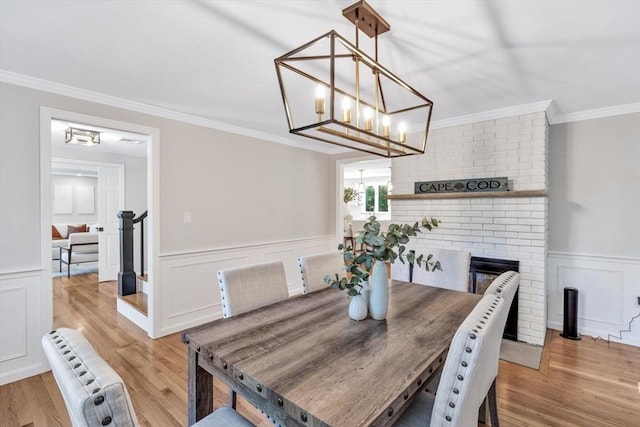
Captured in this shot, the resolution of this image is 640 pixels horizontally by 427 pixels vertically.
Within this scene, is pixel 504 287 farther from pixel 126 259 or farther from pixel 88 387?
pixel 126 259

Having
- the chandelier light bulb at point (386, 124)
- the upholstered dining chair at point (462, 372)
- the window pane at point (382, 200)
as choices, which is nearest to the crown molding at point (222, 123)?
the chandelier light bulb at point (386, 124)

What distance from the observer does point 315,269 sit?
93.0 inches

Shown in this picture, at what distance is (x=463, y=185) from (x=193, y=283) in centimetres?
322

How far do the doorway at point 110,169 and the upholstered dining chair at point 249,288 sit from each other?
176 centimetres

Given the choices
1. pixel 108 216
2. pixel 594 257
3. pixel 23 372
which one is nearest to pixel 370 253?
pixel 23 372

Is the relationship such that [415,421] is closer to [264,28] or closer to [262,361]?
[262,361]

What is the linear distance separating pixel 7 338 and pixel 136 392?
3.69ft

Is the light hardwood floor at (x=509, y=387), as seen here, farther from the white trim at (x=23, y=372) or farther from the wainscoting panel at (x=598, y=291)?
the wainscoting panel at (x=598, y=291)

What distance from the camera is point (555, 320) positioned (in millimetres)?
3477

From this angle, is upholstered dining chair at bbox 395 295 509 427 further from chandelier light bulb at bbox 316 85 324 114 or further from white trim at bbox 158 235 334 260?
white trim at bbox 158 235 334 260

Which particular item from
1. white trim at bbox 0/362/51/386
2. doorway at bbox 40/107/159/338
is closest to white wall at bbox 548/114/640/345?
doorway at bbox 40/107/159/338

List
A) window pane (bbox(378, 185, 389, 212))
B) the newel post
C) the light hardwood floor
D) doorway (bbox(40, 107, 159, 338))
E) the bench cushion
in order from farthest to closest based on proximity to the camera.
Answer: window pane (bbox(378, 185, 389, 212)) < the newel post < doorway (bbox(40, 107, 159, 338)) < the light hardwood floor < the bench cushion

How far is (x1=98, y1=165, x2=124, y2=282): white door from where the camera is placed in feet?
17.9

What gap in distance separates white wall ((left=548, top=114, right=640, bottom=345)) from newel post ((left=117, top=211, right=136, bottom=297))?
510 centimetres
